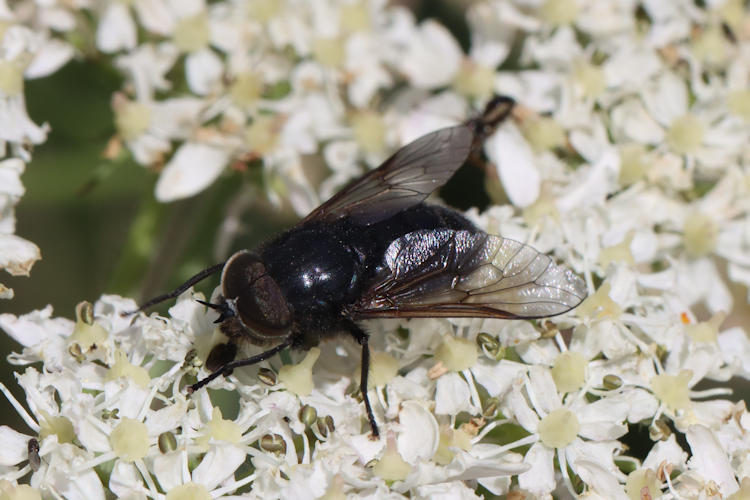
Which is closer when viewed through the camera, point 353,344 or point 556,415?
point 556,415

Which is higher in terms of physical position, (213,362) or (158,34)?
(158,34)

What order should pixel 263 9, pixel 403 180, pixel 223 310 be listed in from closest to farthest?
pixel 223 310 → pixel 403 180 → pixel 263 9

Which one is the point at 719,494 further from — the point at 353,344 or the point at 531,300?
the point at 353,344

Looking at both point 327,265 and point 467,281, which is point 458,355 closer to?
point 467,281

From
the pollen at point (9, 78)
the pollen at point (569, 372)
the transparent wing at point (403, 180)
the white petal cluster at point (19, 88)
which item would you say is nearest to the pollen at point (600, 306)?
the pollen at point (569, 372)

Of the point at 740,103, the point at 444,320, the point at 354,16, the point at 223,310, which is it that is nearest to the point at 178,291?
the point at 223,310

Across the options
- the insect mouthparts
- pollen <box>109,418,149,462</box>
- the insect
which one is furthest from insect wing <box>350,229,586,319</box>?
pollen <box>109,418,149,462</box>

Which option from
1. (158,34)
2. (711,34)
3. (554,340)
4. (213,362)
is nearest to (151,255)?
(158,34)
